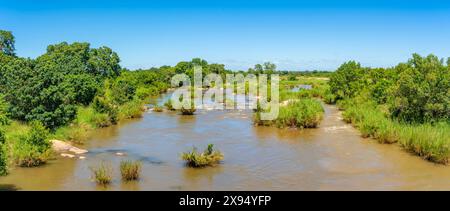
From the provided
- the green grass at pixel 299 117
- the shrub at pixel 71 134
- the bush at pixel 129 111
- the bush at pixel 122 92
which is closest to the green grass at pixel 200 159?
the shrub at pixel 71 134

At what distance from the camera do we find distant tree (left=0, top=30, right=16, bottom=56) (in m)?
43.1

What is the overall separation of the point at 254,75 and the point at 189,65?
40.2ft

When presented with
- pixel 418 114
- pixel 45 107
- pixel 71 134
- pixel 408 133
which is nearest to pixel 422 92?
pixel 418 114

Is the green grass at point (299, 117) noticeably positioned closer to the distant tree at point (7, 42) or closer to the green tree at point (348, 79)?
the green tree at point (348, 79)

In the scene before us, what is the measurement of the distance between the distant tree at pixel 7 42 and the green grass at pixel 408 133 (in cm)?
3373

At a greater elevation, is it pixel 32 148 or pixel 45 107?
pixel 45 107

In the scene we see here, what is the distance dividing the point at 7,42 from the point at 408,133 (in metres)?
38.7

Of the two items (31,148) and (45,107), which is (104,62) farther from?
(31,148)

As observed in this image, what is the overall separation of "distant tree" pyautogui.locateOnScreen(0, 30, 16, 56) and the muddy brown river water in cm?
2271

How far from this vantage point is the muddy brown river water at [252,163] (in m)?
15.3

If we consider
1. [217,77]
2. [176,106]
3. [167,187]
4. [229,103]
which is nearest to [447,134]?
[167,187]

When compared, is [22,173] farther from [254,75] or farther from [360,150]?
[254,75]

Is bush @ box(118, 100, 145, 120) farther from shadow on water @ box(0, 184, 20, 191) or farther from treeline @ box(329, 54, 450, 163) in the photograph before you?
shadow on water @ box(0, 184, 20, 191)

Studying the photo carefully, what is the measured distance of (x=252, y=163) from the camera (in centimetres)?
1844
